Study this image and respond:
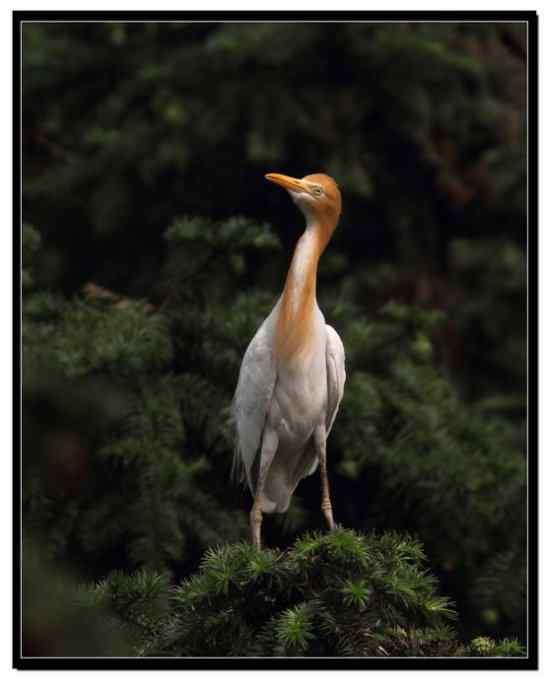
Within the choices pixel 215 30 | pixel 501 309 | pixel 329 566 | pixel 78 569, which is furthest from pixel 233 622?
pixel 501 309

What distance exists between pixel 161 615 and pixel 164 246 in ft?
7.19

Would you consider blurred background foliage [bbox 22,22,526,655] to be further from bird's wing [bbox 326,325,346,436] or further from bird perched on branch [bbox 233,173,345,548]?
bird's wing [bbox 326,325,346,436]

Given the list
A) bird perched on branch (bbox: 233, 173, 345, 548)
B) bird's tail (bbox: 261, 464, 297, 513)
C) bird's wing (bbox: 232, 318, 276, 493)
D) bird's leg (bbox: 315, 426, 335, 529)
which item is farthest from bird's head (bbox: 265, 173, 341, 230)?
bird's tail (bbox: 261, 464, 297, 513)

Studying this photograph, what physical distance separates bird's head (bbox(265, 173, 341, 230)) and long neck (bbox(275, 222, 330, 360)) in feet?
0.09

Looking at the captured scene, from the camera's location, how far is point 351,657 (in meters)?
2.17

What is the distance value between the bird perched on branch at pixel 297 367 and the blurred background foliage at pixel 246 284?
0.35m

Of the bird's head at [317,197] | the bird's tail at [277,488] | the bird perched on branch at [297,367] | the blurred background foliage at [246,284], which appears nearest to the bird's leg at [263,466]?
the bird perched on branch at [297,367]

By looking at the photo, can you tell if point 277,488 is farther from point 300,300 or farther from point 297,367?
point 300,300

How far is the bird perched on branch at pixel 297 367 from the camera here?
2572 millimetres

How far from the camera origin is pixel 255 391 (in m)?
2.63

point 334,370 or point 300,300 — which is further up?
point 300,300

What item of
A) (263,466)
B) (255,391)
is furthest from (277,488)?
(255,391)

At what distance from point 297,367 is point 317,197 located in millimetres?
373

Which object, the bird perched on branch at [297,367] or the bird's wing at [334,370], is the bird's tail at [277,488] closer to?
the bird perched on branch at [297,367]
